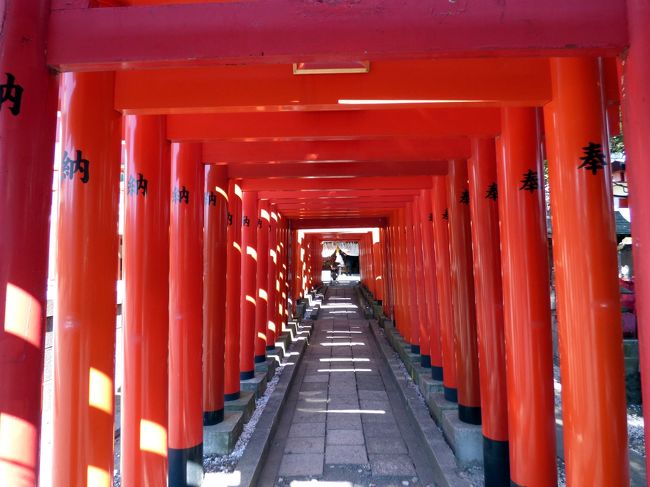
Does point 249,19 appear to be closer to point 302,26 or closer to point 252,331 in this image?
point 302,26

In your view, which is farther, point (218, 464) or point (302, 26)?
point (218, 464)

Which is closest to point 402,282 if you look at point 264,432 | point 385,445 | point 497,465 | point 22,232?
point 385,445

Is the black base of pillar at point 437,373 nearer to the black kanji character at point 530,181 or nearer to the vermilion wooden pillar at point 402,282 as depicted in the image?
the vermilion wooden pillar at point 402,282

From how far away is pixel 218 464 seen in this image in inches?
167

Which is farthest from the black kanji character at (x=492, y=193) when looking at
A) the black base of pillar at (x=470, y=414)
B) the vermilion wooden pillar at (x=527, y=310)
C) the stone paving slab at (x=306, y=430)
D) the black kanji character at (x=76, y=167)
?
the stone paving slab at (x=306, y=430)

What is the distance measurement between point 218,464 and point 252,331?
237cm

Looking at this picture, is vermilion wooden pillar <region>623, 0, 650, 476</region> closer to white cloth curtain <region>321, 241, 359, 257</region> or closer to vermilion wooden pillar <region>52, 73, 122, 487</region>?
vermilion wooden pillar <region>52, 73, 122, 487</region>

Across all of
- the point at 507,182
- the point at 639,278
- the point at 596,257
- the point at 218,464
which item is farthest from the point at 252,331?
the point at 639,278

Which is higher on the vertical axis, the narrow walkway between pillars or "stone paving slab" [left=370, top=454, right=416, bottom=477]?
the narrow walkway between pillars

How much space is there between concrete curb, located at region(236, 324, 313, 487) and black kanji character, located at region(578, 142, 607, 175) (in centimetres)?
368

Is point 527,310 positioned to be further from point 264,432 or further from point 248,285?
point 248,285

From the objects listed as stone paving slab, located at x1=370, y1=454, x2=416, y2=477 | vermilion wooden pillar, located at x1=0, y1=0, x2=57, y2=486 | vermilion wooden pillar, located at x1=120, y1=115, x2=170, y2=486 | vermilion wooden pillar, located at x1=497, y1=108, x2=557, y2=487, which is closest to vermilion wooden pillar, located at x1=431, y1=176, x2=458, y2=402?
stone paving slab, located at x1=370, y1=454, x2=416, y2=477

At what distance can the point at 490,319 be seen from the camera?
3670 millimetres

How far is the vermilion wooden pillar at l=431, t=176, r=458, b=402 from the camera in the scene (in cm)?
509
